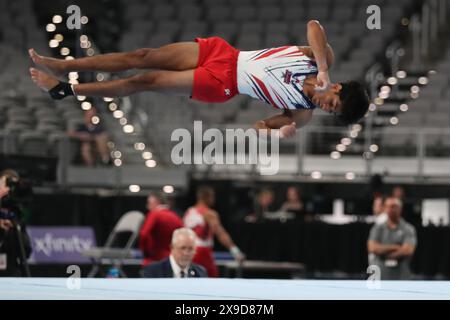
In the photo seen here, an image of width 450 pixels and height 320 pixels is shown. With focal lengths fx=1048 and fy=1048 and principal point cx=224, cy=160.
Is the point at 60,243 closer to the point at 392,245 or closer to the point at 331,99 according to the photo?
the point at 392,245

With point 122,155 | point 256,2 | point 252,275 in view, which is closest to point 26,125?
point 122,155

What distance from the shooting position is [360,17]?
752 inches

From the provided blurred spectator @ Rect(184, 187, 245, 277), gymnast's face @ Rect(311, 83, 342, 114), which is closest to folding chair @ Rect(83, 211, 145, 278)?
blurred spectator @ Rect(184, 187, 245, 277)

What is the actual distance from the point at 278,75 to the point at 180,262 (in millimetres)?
2000

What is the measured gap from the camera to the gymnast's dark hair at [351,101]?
21.9 feet

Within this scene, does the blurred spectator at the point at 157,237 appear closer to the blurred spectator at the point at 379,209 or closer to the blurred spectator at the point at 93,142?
the blurred spectator at the point at 379,209

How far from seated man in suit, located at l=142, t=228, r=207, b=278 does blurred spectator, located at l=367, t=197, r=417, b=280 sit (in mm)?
2714

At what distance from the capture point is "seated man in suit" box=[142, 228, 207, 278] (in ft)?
26.4

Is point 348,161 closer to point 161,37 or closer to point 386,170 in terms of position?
point 386,170

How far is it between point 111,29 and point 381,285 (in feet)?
43.3

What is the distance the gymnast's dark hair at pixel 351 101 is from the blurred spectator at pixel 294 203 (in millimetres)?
6560

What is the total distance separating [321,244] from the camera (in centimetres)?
1284

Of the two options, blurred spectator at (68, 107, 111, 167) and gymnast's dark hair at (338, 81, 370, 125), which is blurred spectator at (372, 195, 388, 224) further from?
gymnast's dark hair at (338, 81, 370, 125)

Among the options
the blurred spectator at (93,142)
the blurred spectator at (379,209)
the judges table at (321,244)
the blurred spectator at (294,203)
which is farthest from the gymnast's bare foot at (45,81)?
the blurred spectator at (294,203)
